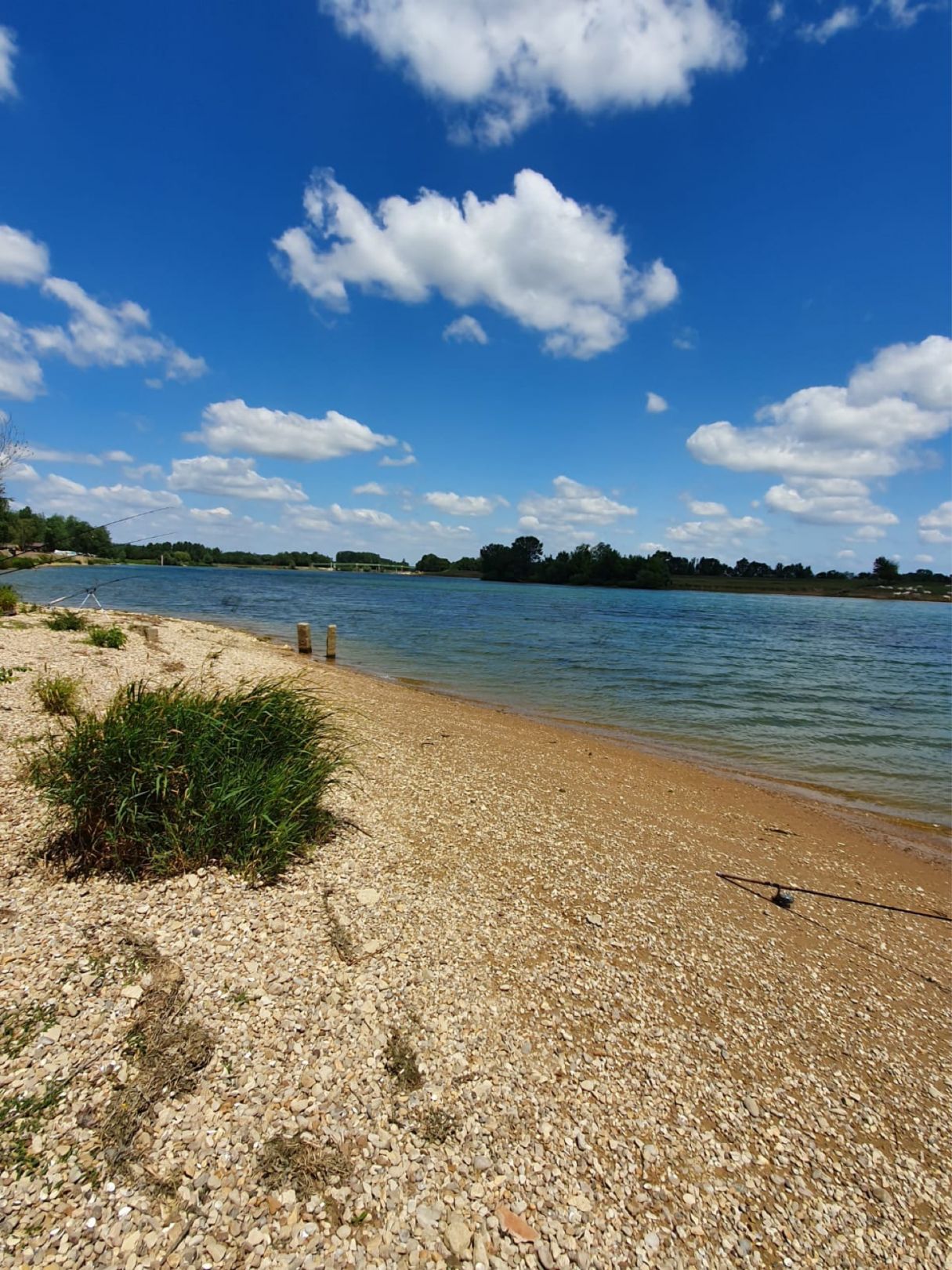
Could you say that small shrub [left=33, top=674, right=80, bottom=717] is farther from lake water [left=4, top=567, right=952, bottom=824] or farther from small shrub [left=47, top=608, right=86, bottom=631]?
small shrub [left=47, top=608, right=86, bottom=631]

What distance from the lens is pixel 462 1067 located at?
3566 mm

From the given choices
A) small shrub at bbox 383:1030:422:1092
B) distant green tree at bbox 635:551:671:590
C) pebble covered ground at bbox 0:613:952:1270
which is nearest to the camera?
pebble covered ground at bbox 0:613:952:1270

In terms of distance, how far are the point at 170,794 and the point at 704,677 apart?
22.8 m

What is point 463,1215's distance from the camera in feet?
9.02

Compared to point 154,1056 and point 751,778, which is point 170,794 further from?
point 751,778

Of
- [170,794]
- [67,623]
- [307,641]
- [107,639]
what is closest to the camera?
[170,794]

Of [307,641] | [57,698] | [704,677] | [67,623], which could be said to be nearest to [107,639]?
[67,623]

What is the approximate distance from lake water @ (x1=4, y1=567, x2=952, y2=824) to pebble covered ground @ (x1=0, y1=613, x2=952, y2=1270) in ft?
25.0

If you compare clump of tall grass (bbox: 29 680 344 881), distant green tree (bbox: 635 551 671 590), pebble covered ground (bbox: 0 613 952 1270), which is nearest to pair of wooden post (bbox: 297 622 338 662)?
pebble covered ground (bbox: 0 613 952 1270)

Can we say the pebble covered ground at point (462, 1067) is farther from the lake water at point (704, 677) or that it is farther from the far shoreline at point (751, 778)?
the lake water at point (704, 677)

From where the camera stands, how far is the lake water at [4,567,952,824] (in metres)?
13.8

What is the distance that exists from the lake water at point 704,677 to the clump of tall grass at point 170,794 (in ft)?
20.3

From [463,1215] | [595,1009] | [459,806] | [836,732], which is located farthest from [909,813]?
[463,1215]

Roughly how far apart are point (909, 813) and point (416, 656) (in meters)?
19.3
